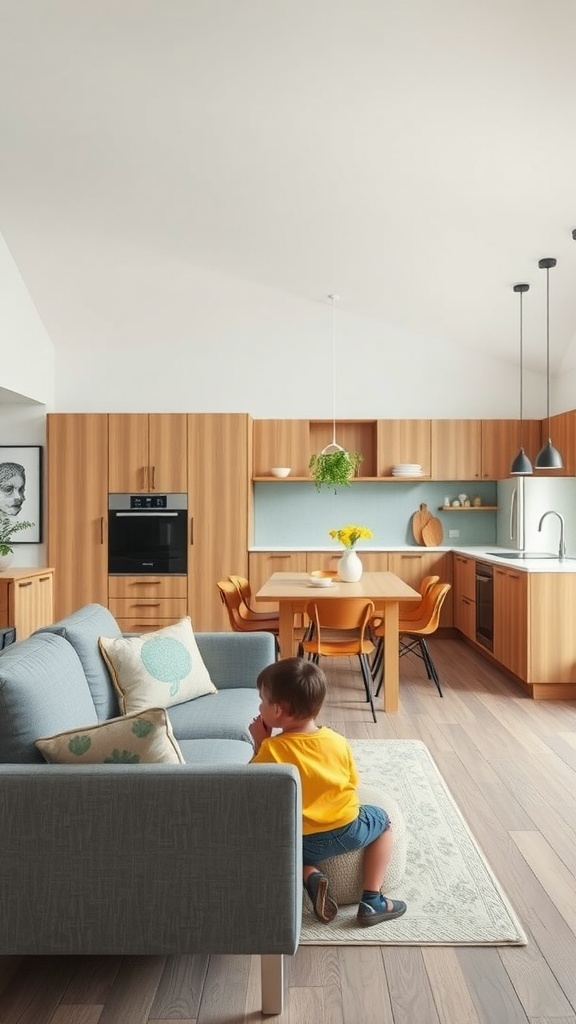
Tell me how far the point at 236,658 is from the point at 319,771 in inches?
57.7

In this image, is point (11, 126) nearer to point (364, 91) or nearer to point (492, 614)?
point (364, 91)

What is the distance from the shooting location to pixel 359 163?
4.28 m

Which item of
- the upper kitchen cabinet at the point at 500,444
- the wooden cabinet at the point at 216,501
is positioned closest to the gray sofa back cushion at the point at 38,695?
the wooden cabinet at the point at 216,501

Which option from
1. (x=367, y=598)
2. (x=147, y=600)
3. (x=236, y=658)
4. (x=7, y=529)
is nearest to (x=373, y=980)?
(x=236, y=658)

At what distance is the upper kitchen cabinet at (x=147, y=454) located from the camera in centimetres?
685

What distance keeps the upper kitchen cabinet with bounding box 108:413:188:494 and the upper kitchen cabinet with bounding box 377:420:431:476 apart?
1.81m

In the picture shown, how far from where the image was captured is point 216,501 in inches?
269

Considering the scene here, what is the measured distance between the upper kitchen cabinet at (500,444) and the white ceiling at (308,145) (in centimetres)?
88

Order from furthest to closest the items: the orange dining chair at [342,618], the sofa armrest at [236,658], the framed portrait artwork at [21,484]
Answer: the framed portrait artwork at [21,484], the orange dining chair at [342,618], the sofa armrest at [236,658]

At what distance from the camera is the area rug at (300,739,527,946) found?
213 cm

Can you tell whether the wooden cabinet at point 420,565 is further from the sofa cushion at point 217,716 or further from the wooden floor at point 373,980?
the wooden floor at point 373,980

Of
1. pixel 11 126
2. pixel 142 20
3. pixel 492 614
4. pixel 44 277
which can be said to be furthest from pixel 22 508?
pixel 142 20

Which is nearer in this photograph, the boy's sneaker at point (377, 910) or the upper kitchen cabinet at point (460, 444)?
the boy's sneaker at point (377, 910)

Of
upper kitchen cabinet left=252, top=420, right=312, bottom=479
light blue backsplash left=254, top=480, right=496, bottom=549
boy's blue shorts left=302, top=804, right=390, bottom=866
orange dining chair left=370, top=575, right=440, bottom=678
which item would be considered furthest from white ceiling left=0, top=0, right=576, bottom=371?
boy's blue shorts left=302, top=804, right=390, bottom=866
